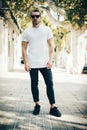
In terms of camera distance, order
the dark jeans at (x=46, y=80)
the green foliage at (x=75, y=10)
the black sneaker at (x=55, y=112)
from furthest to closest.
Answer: the green foliage at (x=75, y=10)
the dark jeans at (x=46, y=80)
the black sneaker at (x=55, y=112)

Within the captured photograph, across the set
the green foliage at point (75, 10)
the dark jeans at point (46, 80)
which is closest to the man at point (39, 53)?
the dark jeans at point (46, 80)

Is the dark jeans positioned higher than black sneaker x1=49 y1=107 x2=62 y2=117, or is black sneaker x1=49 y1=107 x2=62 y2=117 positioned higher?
the dark jeans

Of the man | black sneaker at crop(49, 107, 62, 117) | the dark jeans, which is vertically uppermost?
the man

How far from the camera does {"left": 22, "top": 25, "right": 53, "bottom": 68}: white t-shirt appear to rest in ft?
26.1

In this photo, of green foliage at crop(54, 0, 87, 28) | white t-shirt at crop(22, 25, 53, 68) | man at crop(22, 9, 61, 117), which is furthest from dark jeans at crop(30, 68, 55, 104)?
green foliage at crop(54, 0, 87, 28)

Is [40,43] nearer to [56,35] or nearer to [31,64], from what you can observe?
[31,64]

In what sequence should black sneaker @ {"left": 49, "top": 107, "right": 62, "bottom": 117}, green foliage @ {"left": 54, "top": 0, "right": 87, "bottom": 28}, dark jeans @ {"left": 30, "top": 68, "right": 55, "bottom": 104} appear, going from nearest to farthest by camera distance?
black sneaker @ {"left": 49, "top": 107, "right": 62, "bottom": 117}, dark jeans @ {"left": 30, "top": 68, "right": 55, "bottom": 104}, green foliage @ {"left": 54, "top": 0, "right": 87, "bottom": 28}

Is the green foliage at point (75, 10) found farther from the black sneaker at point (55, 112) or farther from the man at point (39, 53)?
the black sneaker at point (55, 112)

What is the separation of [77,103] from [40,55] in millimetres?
2503

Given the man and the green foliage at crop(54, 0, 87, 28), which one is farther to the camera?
the green foliage at crop(54, 0, 87, 28)

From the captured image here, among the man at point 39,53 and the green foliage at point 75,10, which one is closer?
the man at point 39,53

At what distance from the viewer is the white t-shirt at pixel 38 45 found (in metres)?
7.95

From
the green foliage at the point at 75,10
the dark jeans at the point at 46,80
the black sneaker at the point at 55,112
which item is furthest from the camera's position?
the green foliage at the point at 75,10

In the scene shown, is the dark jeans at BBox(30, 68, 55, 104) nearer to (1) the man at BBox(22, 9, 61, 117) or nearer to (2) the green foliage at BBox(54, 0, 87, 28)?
(1) the man at BBox(22, 9, 61, 117)
